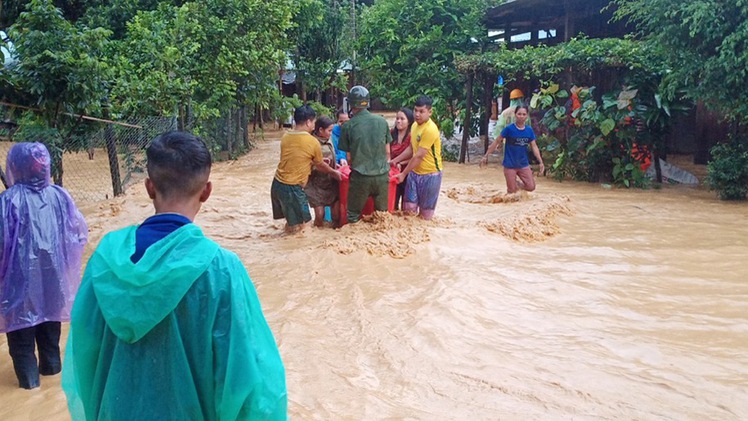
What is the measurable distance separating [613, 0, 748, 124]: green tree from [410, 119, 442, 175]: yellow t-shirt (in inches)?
176

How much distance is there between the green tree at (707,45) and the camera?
908 cm

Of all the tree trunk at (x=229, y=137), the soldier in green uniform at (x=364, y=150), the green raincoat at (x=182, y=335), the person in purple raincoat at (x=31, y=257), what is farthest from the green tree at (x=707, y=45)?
the tree trunk at (x=229, y=137)

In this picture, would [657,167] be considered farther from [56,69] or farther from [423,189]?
[56,69]

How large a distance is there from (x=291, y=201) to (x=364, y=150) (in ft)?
3.25

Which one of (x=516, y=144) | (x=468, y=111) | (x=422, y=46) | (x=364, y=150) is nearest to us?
(x=364, y=150)

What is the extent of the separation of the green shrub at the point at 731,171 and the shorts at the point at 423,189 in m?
5.10

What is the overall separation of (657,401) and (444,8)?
50.6 feet

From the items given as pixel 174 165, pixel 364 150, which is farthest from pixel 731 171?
pixel 174 165

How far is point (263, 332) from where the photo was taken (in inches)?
72.2

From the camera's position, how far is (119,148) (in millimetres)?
11523

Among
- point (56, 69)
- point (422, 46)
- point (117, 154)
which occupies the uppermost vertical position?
point (422, 46)

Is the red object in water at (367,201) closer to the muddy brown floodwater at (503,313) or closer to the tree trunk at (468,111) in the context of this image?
the muddy brown floodwater at (503,313)

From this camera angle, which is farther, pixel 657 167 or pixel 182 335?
pixel 657 167

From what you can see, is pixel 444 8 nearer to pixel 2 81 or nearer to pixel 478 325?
pixel 2 81
